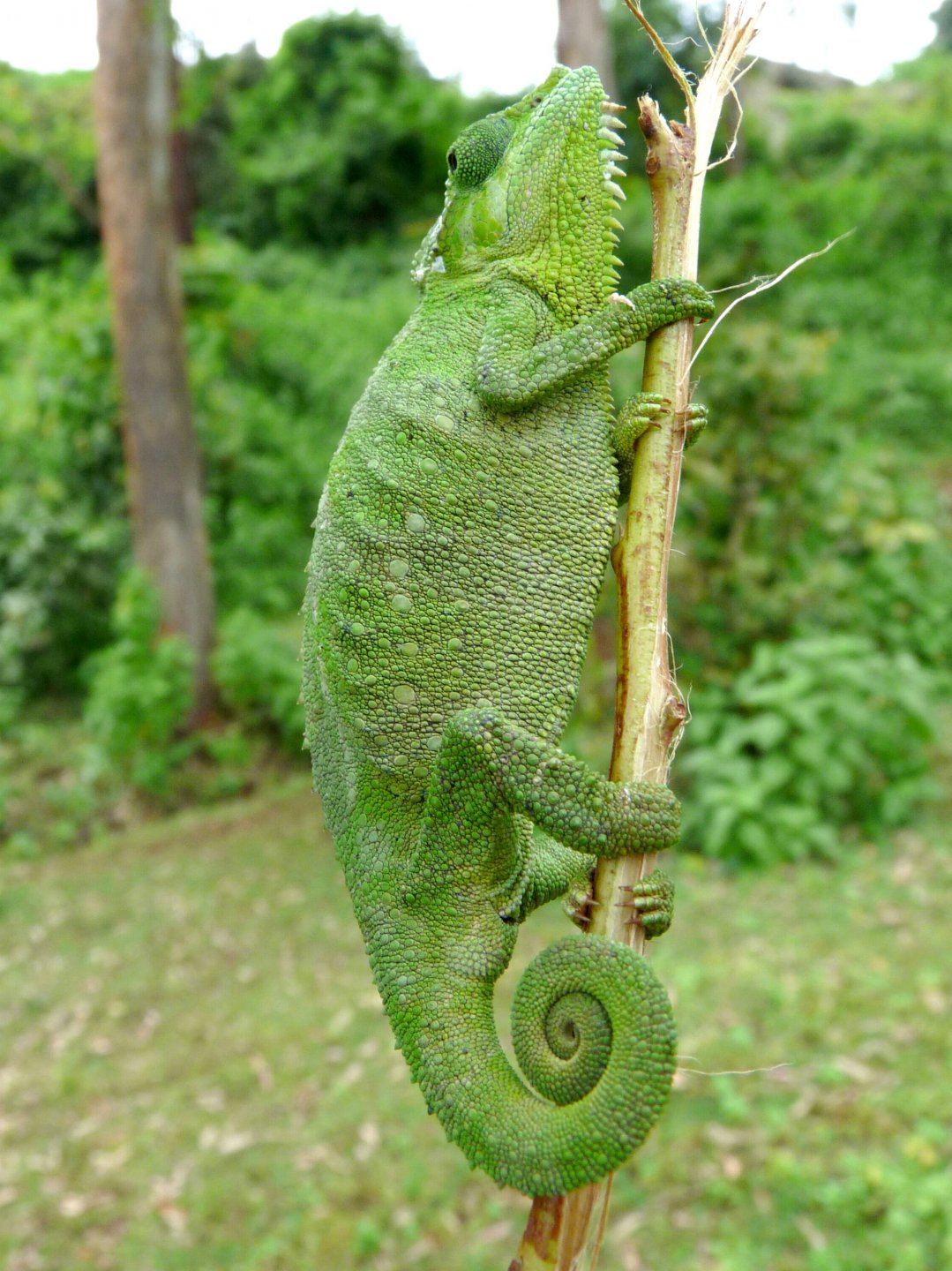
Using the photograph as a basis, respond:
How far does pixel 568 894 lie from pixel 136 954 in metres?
Answer: 4.10

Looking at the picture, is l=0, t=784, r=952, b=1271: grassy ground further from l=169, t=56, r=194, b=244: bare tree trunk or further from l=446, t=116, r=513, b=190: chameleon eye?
l=169, t=56, r=194, b=244: bare tree trunk

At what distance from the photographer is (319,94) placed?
582 inches

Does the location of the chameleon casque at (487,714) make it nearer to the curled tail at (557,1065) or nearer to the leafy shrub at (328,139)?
the curled tail at (557,1065)

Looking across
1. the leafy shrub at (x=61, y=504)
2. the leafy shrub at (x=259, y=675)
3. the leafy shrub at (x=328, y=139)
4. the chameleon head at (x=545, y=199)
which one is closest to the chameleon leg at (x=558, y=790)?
the chameleon head at (x=545, y=199)

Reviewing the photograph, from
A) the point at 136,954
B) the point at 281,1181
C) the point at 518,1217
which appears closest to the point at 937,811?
→ the point at 518,1217

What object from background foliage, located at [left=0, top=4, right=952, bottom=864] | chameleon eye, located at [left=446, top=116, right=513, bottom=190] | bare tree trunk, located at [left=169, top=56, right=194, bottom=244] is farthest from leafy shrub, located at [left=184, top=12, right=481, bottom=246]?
chameleon eye, located at [left=446, top=116, right=513, bottom=190]

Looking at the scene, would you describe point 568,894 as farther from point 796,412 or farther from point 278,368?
point 278,368

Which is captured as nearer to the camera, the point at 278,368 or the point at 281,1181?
the point at 281,1181

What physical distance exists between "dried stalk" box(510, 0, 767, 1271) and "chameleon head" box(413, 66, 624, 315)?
20 cm

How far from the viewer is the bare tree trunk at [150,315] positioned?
6.57 metres

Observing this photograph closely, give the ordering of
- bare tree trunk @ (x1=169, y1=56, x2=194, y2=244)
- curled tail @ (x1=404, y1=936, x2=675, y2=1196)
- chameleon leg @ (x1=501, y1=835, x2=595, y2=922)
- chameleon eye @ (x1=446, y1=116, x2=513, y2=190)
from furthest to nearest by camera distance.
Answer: bare tree trunk @ (x1=169, y1=56, x2=194, y2=244) < chameleon eye @ (x1=446, y1=116, x2=513, y2=190) < chameleon leg @ (x1=501, y1=835, x2=595, y2=922) < curled tail @ (x1=404, y1=936, x2=675, y2=1196)

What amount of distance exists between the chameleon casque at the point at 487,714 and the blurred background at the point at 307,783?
184mm

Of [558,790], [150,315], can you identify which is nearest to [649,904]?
[558,790]

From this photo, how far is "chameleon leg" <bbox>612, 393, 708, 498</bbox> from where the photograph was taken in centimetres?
146
